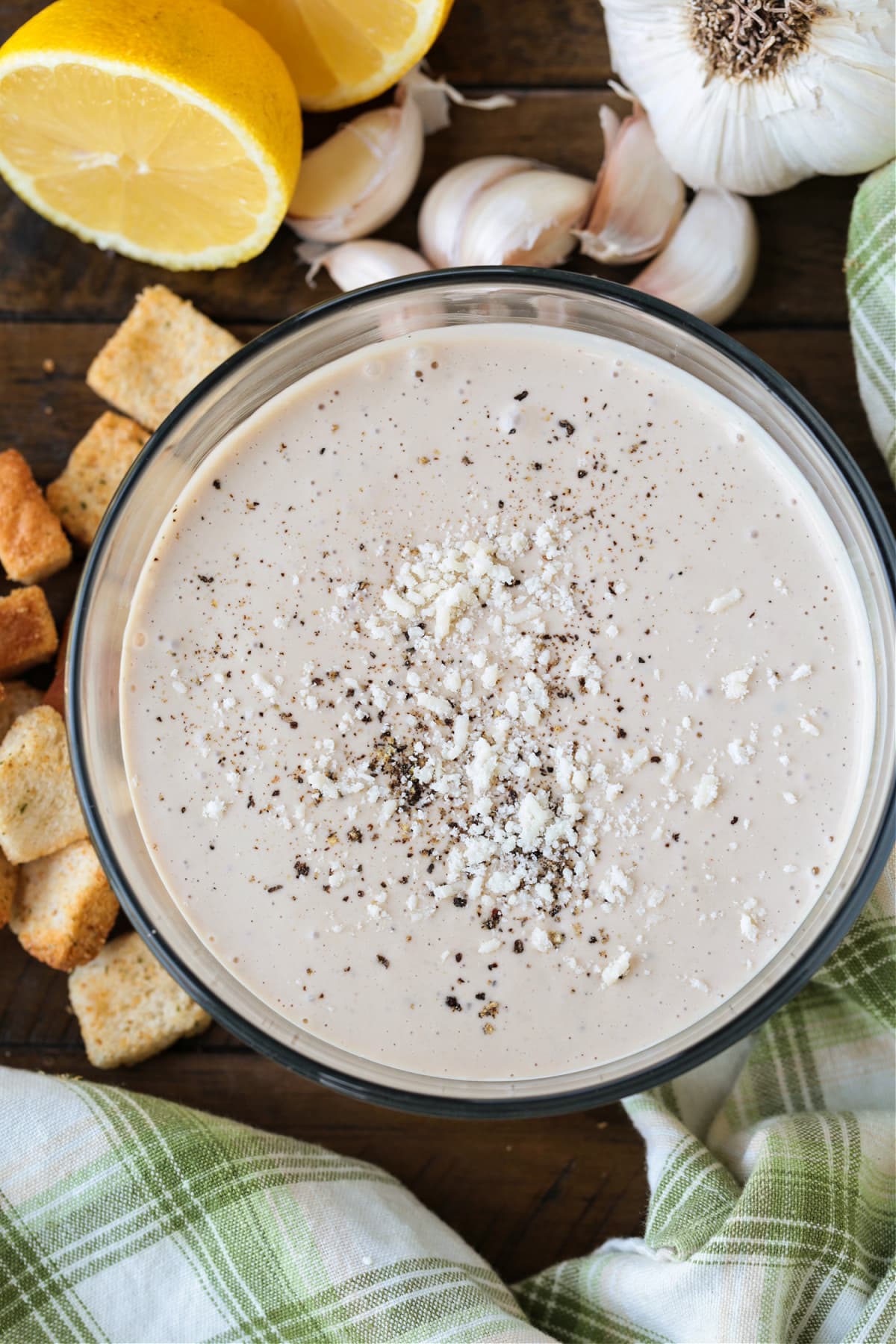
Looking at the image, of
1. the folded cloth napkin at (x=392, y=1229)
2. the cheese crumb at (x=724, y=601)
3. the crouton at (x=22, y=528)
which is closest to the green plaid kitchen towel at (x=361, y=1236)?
the folded cloth napkin at (x=392, y=1229)

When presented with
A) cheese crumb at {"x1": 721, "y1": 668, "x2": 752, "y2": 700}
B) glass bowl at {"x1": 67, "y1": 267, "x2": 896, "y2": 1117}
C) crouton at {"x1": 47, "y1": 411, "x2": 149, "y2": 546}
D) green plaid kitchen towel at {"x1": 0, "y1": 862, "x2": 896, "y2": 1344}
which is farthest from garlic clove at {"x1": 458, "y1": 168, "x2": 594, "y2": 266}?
green plaid kitchen towel at {"x1": 0, "y1": 862, "x2": 896, "y2": 1344}

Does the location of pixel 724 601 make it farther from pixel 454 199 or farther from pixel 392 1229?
pixel 392 1229

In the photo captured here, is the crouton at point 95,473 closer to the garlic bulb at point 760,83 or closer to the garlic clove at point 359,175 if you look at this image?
the garlic clove at point 359,175

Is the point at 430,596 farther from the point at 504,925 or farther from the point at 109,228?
the point at 109,228

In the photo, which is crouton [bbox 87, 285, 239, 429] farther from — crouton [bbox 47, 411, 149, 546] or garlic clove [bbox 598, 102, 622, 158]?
garlic clove [bbox 598, 102, 622, 158]

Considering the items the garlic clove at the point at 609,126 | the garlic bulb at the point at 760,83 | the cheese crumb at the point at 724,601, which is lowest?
the cheese crumb at the point at 724,601

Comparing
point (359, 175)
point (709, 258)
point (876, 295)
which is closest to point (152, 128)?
point (359, 175)
